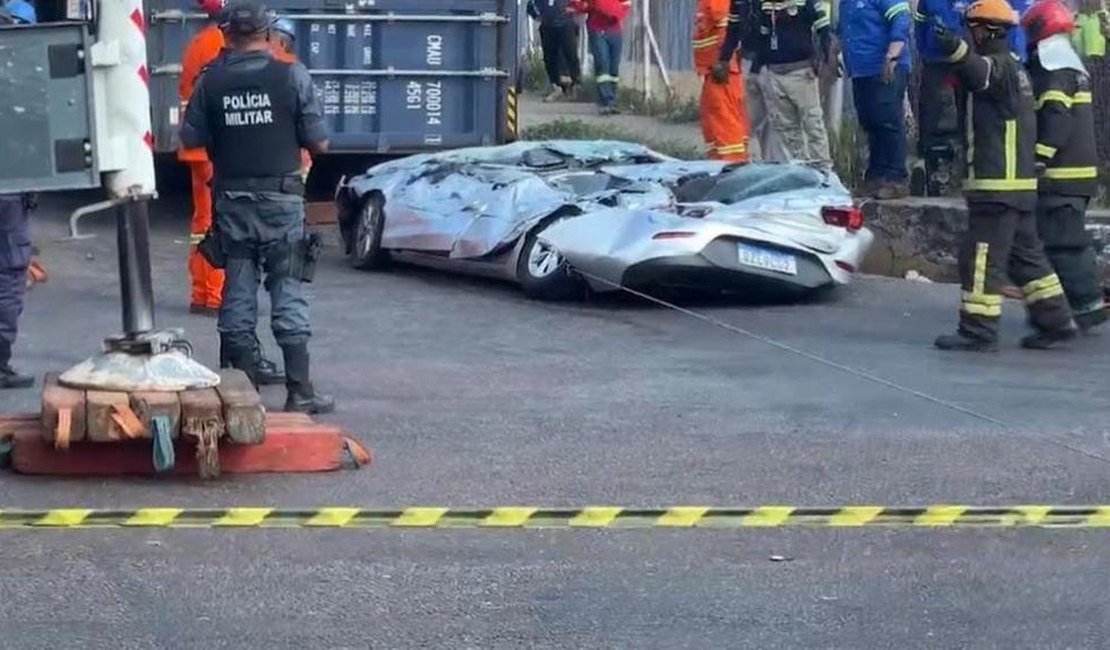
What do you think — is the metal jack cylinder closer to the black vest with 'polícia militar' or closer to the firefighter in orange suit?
the black vest with 'polícia militar'

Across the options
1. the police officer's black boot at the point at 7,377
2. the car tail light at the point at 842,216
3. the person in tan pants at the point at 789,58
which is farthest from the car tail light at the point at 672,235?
the police officer's black boot at the point at 7,377

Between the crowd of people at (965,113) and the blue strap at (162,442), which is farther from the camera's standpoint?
the crowd of people at (965,113)

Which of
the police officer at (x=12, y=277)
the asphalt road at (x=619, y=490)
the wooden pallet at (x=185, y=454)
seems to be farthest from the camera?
the police officer at (x=12, y=277)

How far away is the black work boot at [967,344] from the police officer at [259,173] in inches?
137

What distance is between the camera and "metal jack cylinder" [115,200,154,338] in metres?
7.81

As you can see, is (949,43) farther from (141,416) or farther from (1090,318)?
(141,416)

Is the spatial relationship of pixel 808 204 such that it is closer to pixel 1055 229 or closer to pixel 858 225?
pixel 858 225

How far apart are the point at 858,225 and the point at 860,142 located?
351 centimetres

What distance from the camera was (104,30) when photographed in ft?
24.9

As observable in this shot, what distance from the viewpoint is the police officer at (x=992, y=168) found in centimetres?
1052

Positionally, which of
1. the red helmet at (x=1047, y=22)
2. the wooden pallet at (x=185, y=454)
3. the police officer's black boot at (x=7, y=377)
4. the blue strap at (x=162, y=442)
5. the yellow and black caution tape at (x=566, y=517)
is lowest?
the police officer's black boot at (x=7, y=377)

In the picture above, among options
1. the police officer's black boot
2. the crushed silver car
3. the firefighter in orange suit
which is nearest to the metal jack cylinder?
the police officer's black boot

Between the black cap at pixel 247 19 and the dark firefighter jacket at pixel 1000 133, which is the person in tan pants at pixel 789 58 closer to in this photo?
the dark firefighter jacket at pixel 1000 133

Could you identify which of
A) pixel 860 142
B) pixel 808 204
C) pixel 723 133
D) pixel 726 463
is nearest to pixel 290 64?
pixel 726 463
